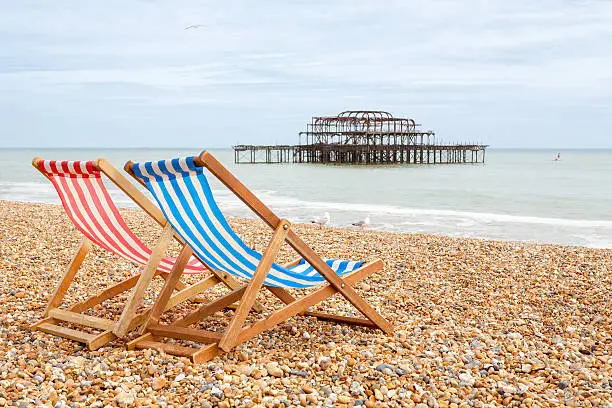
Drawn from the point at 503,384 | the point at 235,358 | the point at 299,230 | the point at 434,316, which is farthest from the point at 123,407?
the point at 299,230

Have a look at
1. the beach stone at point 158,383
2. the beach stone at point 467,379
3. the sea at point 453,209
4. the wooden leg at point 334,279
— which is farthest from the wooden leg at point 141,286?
the sea at point 453,209

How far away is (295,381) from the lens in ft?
9.05

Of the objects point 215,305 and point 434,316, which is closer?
point 215,305

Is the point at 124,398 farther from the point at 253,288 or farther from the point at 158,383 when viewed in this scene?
the point at 253,288

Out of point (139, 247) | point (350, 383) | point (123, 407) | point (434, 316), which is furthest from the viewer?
point (434, 316)

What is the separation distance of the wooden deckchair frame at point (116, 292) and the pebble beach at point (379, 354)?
7 cm

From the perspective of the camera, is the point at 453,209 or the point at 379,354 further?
the point at 453,209

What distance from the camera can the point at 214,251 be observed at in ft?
9.98

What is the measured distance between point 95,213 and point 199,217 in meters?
0.77

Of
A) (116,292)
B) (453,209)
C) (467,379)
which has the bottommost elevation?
(453,209)

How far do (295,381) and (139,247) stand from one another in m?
1.20

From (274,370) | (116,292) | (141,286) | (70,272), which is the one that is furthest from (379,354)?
(70,272)

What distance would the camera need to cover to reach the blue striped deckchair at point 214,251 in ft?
9.28

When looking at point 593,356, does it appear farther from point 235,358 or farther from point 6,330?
point 6,330
